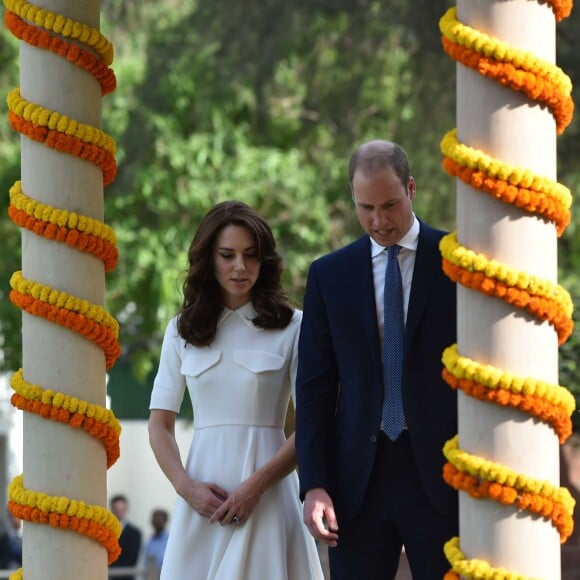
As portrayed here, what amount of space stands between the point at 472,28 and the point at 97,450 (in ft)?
5.28

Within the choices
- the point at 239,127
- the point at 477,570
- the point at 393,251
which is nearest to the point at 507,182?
the point at 477,570

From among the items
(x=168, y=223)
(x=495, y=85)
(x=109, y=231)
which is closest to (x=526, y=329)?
(x=495, y=85)

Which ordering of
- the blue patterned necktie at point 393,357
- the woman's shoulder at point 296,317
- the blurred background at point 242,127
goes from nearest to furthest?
1. the blue patterned necktie at point 393,357
2. the woman's shoulder at point 296,317
3. the blurred background at point 242,127

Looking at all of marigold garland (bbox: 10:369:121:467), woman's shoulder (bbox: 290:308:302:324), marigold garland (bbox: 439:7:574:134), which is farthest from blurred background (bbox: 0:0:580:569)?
marigold garland (bbox: 439:7:574:134)

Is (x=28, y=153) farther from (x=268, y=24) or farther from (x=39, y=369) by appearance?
(x=268, y=24)

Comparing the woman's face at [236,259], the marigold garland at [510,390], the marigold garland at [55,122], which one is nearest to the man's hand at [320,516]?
the woman's face at [236,259]

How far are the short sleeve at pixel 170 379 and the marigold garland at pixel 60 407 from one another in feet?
2.16

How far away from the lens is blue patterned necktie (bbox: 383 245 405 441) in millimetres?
4004

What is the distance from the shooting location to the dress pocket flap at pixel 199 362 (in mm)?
4555

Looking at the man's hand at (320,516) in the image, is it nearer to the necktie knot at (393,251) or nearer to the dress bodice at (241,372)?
the dress bodice at (241,372)

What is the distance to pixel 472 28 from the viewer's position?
10.7 feet

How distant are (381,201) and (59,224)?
0.88 meters

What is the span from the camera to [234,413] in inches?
179

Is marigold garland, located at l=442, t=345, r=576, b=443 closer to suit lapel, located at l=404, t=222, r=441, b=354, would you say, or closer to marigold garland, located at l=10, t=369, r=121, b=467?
suit lapel, located at l=404, t=222, r=441, b=354
